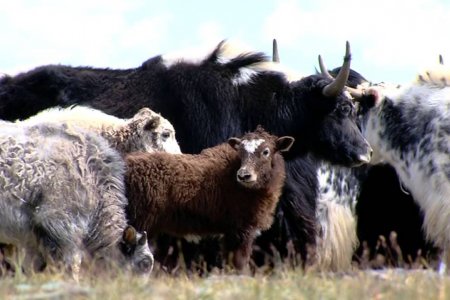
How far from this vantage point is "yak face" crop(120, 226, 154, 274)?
792cm

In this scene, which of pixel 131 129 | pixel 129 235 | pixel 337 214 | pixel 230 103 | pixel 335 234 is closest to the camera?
pixel 129 235

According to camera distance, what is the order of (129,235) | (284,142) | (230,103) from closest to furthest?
(129,235)
(284,142)
(230,103)

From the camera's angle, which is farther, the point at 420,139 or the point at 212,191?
the point at 420,139

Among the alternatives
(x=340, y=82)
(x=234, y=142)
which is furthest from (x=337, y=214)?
(x=234, y=142)

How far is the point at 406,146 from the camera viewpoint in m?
10.2

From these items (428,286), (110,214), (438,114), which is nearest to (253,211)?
(110,214)

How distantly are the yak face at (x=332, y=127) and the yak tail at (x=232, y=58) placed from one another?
49 cm

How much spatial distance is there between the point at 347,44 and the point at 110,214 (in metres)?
3.67

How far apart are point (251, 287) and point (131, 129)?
385 centimetres

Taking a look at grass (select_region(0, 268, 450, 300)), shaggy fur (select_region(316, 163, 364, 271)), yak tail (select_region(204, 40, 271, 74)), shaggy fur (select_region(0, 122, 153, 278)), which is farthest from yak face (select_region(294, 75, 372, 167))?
grass (select_region(0, 268, 450, 300))

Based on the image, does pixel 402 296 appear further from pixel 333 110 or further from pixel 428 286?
pixel 333 110

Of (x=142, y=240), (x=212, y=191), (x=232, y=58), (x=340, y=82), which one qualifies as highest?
(x=232, y=58)

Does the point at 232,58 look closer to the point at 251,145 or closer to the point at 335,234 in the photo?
the point at 335,234

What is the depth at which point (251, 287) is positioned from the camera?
18.2 ft
